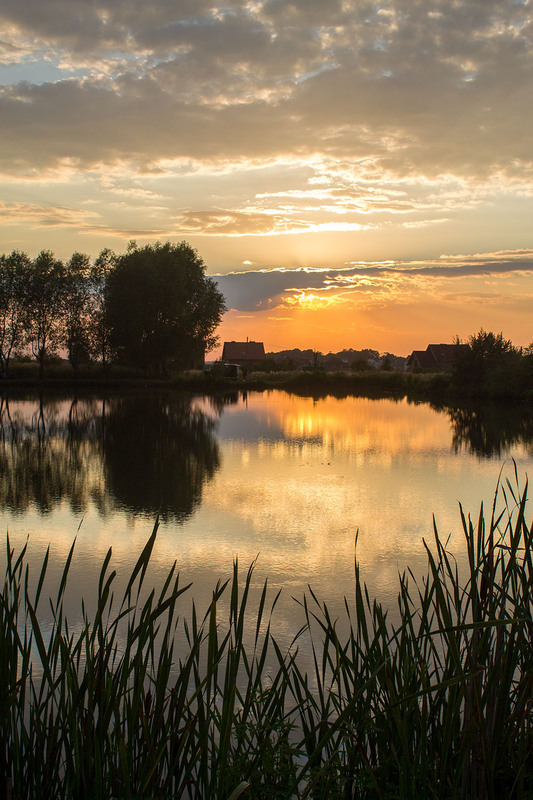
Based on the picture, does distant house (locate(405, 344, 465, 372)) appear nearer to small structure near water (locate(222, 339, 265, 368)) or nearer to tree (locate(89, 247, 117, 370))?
small structure near water (locate(222, 339, 265, 368))

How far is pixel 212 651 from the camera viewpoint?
1.94 meters


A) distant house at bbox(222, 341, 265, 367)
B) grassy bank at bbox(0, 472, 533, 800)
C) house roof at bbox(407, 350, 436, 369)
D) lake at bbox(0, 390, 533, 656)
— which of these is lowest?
lake at bbox(0, 390, 533, 656)

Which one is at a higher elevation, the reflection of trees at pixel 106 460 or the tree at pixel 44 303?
the tree at pixel 44 303

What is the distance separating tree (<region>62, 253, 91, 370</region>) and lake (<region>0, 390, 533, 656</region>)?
2420cm

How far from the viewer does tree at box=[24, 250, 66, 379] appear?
42.6 metres

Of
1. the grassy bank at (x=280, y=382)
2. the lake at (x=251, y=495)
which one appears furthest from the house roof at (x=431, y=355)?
the lake at (x=251, y=495)

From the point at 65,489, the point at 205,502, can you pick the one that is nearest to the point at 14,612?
the point at 205,502

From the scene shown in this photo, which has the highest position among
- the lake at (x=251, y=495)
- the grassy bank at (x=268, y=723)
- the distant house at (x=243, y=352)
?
the distant house at (x=243, y=352)

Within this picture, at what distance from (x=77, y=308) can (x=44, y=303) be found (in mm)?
2108

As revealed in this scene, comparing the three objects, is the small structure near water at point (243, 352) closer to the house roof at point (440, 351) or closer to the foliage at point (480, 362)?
the house roof at point (440, 351)

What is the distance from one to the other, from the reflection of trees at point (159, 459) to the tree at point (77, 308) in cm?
2222

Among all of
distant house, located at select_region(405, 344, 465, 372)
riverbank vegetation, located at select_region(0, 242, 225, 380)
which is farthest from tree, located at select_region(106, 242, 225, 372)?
distant house, located at select_region(405, 344, 465, 372)

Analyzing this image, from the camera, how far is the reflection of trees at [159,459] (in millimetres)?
9281

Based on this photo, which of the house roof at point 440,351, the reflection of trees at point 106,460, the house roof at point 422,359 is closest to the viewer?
the reflection of trees at point 106,460
